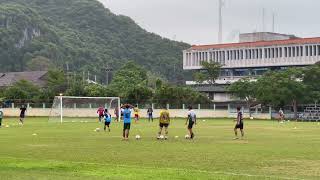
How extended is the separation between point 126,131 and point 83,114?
4756cm

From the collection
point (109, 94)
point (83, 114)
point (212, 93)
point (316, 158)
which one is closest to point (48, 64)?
point (212, 93)

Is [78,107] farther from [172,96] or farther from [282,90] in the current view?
[282,90]

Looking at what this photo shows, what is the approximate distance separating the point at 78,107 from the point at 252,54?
87911mm

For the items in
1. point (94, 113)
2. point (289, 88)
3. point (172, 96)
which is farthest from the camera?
point (172, 96)

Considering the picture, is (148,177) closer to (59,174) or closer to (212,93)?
(59,174)

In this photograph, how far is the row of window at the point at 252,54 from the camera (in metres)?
152

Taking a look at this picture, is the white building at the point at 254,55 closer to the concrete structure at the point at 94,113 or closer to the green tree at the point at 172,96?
the green tree at the point at 172,96

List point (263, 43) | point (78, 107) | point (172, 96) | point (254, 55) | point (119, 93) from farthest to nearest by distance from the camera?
1. point (254, 55)
2. point (263, 43)
3. point (119, 93)
4. point (172, 96)
5. point (78, 107)

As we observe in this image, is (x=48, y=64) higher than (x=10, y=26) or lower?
lower

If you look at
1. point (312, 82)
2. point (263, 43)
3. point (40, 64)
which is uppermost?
point (263, 43)

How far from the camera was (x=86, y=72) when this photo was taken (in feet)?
584

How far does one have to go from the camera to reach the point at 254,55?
16325 cm

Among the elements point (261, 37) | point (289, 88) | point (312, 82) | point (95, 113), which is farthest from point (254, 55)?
point (95, 113)

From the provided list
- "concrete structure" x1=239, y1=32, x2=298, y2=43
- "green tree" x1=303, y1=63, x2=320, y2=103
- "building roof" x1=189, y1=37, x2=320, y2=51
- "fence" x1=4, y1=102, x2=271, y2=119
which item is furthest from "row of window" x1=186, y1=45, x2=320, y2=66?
"fence" x1=4, y1=102, x2=271, y2=119
